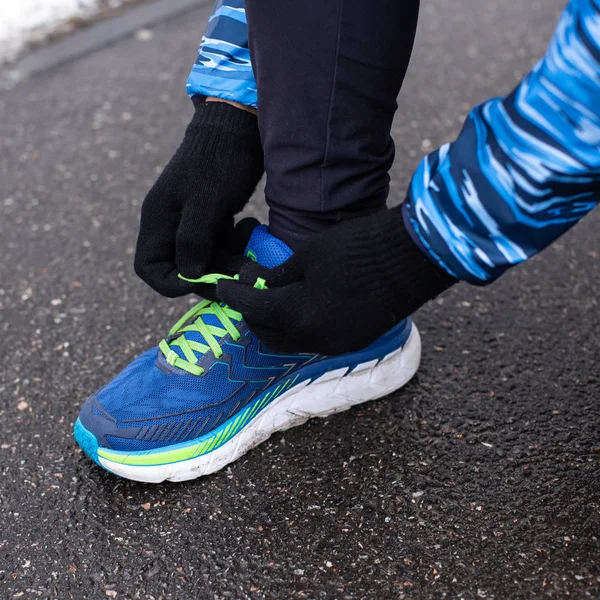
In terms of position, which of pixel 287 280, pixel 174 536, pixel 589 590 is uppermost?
pixel 287 280

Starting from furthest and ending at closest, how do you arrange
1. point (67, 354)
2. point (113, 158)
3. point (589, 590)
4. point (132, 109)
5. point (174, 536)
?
point (132, 109)
point (113, 158)
point (67, 354)
point (174, 536)
point (589, 590)

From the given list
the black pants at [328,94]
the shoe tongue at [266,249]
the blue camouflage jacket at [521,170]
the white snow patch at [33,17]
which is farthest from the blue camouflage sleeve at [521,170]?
the white snow patch at [33,17]

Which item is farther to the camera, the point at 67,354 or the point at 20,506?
the point at 67,354

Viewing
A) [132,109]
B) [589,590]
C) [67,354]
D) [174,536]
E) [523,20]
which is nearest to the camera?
[589,590]

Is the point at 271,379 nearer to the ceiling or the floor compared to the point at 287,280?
nearer to the floor

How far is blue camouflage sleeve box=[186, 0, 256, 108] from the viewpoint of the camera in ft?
3.74

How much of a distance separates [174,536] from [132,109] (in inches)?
69.9

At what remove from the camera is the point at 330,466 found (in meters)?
1.18

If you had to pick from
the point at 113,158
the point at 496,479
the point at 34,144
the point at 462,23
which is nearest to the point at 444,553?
the point at 496,479

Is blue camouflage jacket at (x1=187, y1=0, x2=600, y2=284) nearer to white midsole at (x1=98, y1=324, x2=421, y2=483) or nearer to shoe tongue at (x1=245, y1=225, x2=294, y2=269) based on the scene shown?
shoe tongue at (x1=245, y1=225, x2=294, y2=269)

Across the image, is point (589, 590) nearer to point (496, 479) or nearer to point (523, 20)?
point (496, 479)

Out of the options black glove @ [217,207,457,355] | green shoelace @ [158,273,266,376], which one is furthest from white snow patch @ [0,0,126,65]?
black glove @ [217,207,457,355]

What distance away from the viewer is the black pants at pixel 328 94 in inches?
36.9

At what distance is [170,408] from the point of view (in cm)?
114
